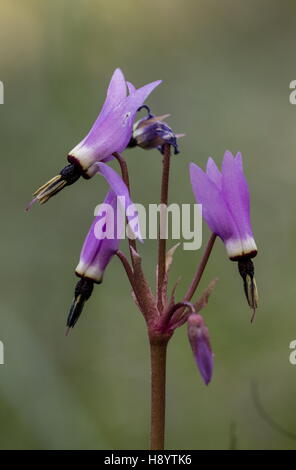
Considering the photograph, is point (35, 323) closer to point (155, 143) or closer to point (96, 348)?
point (96, 348)

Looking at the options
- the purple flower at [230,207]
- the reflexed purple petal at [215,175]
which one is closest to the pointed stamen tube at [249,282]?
the purple flower at [230,207]

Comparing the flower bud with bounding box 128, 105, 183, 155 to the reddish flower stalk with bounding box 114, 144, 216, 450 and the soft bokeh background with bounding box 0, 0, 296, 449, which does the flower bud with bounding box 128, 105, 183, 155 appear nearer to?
the reddish flower stalk with bounding box 114, 144, 216, 450

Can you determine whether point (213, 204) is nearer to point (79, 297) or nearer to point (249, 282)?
point (249, 282)

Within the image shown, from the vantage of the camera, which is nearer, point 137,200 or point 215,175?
point 215,175

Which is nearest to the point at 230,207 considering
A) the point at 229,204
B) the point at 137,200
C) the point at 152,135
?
the point at 229,204

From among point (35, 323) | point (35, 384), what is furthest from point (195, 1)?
point (35, 384)

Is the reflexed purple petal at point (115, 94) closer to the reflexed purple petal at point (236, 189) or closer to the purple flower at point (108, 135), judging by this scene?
the purple flower at point (108, 135)
